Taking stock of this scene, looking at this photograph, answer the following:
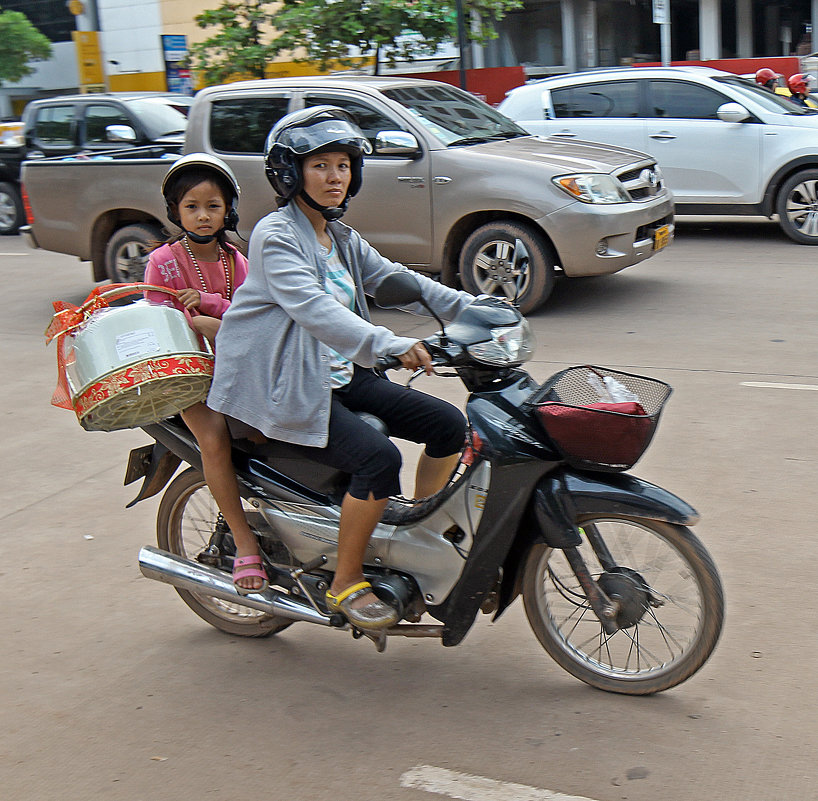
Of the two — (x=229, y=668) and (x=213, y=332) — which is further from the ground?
(x=213, y=332)

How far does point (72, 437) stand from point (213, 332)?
10.1ft

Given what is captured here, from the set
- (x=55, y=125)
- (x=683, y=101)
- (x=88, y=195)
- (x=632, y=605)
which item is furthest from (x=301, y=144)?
(x=55, y=125)

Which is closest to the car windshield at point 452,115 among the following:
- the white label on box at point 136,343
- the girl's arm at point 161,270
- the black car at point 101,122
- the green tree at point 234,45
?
the black car at point 101,122

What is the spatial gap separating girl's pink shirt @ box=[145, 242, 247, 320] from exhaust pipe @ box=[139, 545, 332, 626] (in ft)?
2.80

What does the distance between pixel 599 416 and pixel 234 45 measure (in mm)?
15791

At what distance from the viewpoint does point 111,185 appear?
9312 mm

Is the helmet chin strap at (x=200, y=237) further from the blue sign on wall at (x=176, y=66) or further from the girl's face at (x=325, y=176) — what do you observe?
the blue sign on wall at (x=176, y=66)

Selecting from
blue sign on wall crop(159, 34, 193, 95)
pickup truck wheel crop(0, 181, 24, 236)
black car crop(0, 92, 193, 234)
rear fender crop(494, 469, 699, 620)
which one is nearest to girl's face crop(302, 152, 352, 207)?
rear fender crop(494, 469, 699, 620)

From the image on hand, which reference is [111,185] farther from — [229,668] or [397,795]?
[397,795]

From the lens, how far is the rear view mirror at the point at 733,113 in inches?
401

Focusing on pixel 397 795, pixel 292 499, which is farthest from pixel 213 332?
pixel 397 795

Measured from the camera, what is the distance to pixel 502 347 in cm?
295

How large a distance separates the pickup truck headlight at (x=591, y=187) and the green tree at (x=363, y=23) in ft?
27.6

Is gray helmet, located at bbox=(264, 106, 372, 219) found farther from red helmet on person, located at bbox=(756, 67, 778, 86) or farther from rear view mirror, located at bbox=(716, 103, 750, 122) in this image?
red helmet on person, located at bbox=(756, 67, 778, 86)
